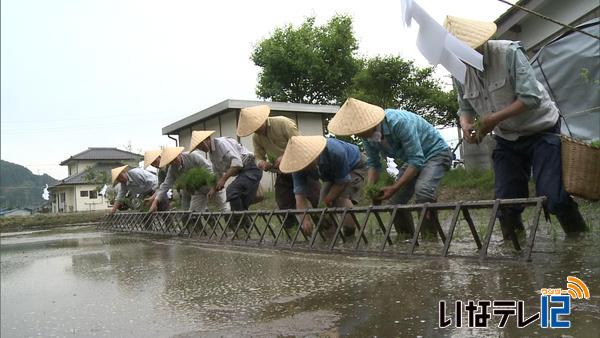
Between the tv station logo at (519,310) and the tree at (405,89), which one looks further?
the tree at (405,89)

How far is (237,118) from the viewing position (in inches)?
636

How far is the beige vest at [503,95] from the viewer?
10.5 ft

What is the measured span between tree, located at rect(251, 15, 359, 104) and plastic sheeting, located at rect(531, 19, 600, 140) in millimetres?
17437

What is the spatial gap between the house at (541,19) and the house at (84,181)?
29.7 m

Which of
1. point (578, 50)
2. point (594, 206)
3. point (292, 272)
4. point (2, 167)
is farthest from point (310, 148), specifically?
point (2, 167)

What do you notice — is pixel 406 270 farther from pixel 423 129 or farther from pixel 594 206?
pixel 594 206

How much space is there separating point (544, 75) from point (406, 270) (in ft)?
17.2

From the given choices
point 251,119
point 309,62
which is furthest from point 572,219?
point 309,62

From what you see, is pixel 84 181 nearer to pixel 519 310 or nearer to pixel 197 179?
pixel 197 179

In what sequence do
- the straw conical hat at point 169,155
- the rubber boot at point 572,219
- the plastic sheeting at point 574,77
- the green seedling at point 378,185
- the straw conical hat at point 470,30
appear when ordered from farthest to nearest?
the straw conical hat at point 169,155, the plastic sheeting at point 574,77, the green seedling at point 378,185, the rubber boot at point 572,219, the straw conical hat at point 470,30

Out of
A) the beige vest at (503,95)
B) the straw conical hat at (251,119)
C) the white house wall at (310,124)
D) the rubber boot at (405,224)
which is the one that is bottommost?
the rubber boot at (405,224)

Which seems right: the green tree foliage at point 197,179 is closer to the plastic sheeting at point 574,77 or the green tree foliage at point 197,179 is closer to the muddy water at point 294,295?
the muddy water at point 294,295

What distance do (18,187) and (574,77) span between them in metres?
69.8

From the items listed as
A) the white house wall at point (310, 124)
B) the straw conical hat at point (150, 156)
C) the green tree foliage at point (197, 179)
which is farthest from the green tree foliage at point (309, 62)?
the green tree foliage at point (197, 179)
